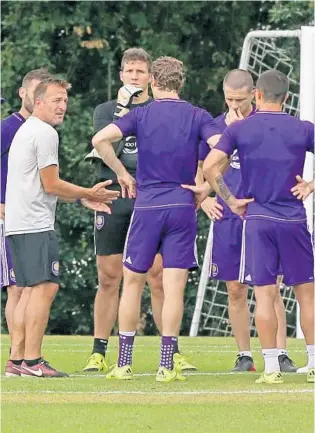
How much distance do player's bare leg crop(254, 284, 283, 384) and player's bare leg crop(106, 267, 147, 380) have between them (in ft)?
2.97

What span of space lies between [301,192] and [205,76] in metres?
13.7

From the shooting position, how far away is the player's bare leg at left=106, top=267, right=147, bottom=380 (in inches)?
377

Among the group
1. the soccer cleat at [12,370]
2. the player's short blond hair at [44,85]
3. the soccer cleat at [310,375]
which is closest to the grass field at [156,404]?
the soccer cleat at [310,375]

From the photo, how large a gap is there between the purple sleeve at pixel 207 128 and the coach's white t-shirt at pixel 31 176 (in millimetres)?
1037

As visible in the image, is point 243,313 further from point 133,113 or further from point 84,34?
point 84,34

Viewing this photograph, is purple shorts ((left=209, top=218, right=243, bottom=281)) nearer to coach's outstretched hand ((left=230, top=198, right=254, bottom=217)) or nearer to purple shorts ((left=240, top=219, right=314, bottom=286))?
coach's outstretched hand ((left=230, top=198, right=254, bottom=217))

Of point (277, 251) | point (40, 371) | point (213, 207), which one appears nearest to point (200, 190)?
point (213, 207)

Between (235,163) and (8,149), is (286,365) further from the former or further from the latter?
(8,149)

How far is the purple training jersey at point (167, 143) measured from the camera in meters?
9.41

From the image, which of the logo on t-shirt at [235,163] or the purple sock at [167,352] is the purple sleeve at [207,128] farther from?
the purple sock at [167,352]

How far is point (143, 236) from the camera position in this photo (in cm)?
952

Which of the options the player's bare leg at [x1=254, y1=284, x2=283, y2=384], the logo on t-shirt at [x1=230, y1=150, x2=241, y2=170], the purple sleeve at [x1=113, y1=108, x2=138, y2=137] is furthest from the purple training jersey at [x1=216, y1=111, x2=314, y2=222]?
the logo on t-shirt at [x1=230, y1=150, x2=241, y2=170]

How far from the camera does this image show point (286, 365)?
10328 mm

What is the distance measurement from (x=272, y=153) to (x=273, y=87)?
437mm
